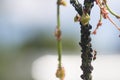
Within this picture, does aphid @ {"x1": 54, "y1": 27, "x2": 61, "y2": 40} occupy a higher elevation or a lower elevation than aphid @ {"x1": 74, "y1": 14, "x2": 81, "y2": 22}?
lower

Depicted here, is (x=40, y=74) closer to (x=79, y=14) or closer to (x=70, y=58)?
(x=70, y=58)

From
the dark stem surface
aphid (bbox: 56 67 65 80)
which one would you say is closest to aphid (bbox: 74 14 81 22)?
the dark stem surface

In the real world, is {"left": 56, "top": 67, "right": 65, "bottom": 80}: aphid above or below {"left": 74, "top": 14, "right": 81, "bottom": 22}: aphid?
below

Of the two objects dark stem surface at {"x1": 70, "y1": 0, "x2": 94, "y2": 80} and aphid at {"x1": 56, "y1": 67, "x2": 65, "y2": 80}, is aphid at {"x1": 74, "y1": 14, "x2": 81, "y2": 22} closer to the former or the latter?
dark stem surface at {"x1": 70, "y1": 0, "x2": 94, "y2": 80}

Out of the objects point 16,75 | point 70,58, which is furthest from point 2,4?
point 70,58

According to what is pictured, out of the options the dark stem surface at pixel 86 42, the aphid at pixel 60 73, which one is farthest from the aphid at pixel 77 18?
the aphid at pixel 60 73

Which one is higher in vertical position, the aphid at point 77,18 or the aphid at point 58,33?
the aphid at point 77,18

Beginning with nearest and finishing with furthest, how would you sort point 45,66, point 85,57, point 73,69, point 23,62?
point 85,57 < point 73,69 < point 45,66 < point 23,62

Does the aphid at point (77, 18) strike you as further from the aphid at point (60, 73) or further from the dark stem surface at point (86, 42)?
the aphid at point (60, 73)
